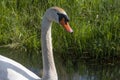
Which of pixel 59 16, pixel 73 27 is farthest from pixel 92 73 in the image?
pixel 59 16

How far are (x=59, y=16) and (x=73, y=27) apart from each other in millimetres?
2100

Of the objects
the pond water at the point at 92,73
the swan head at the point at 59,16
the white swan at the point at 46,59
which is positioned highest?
the swan head at the point at 59,16

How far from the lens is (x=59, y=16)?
4.08 metres

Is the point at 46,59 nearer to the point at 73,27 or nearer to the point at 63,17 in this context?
A: the point at 63,17

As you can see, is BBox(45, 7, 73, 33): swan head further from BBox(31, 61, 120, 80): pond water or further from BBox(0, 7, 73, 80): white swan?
BBox(31, 61, 120, 80): pond water

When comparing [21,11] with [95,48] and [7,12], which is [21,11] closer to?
[7,12]

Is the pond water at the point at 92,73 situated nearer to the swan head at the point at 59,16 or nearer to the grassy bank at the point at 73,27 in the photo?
the grassy bank at the point at 73,27

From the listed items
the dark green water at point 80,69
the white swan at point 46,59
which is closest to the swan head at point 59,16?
the white swan at point 46,59

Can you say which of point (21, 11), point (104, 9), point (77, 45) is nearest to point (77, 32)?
point (77, 45)

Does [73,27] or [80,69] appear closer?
[80,69]

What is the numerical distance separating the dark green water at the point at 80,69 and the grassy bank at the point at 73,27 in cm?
15

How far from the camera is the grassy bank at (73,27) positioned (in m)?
6.06

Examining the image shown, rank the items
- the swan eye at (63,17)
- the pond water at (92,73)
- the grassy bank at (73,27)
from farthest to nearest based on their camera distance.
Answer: the grassy bank at (73,27) < the pond water at (92,73) < the swan eye at (63,17)

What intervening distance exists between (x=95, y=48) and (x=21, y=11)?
4.92 feet
